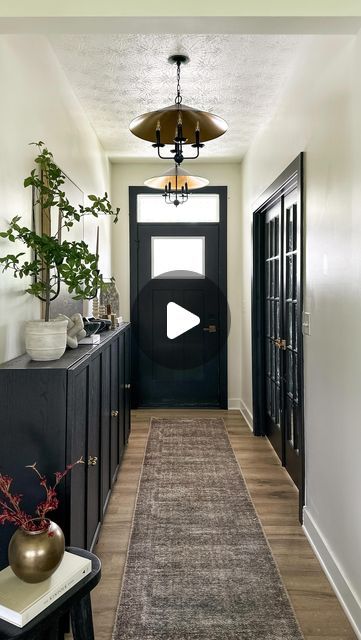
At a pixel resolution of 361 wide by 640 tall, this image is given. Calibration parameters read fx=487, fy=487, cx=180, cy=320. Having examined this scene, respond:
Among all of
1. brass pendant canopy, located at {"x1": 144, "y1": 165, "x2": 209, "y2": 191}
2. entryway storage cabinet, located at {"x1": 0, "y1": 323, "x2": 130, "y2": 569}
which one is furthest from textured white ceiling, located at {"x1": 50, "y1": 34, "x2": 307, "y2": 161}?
entryway storage cabinet, located at {"x1": 0, "y1": 323, "x2": 130, "y2": 569}

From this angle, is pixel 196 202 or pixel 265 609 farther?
pixel 196 202

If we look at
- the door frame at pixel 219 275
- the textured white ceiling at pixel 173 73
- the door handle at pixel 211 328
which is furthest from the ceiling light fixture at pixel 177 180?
the door handle at pixel 211 328

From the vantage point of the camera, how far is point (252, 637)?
181cm

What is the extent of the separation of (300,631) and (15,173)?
2189 millimetres

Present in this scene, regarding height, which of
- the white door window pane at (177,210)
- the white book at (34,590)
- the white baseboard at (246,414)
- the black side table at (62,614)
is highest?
the white door window pane at (177,210)

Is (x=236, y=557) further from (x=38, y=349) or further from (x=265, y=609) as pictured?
(x=38, y=349)

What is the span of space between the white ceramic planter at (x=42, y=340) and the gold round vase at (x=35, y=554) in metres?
0.72

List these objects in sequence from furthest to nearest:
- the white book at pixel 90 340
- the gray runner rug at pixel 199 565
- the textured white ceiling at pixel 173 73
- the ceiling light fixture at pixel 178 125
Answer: the textured white ceiling at pixel 173 73
the white book at pixel 90 340
the ceiling light fixture at pixel 178 125
the gray runner rug at pixel 199 565

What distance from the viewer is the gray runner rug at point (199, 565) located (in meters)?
1.89

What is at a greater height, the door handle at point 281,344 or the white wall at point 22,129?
the white wall at point 22,129

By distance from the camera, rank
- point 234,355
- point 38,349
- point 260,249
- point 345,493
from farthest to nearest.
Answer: point 234,355, point 260,249, point 345,493, point 38,349

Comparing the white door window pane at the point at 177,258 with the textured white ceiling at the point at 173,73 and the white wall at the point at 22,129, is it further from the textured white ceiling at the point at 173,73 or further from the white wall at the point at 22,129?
the white wall at the point at 22,129

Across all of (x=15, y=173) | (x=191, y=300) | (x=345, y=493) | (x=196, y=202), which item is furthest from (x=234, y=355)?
(x=15, y=173)

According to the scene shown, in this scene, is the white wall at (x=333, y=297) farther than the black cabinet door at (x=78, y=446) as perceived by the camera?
Yes
